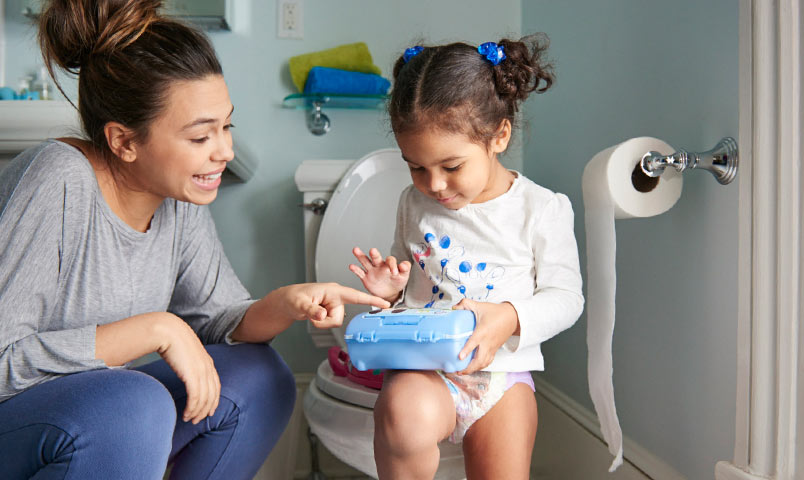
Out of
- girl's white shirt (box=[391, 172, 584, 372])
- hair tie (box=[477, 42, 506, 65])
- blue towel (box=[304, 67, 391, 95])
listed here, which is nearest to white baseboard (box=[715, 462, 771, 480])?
girl's white shirt (box=[391, 172, 584, 372])

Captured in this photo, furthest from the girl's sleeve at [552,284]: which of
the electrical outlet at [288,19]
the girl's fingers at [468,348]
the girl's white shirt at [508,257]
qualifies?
the electrical outlet at [288,19]

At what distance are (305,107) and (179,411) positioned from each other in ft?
3.11

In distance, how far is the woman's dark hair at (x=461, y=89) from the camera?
886mm

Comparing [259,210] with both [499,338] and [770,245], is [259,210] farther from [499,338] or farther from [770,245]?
[770,245]

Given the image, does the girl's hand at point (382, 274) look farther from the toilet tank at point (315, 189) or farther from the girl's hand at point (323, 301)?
the toilet tank at point (315, 189)

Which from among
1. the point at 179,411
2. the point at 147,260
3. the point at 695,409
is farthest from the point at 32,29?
the point at 695,409

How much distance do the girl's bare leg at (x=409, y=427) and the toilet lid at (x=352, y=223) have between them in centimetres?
58

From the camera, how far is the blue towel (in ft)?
4.99

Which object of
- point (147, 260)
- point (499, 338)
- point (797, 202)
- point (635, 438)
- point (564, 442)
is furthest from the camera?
point (564, 442)

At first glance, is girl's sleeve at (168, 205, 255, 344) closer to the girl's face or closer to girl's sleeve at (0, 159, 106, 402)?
girl's sleeve at (0, 159, 106, 402)

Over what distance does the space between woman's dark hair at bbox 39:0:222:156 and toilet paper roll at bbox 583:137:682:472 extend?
0.58m

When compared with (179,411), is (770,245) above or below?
above

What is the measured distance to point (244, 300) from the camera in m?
1.10

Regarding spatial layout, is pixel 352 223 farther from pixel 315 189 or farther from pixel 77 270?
pixel 77 270
